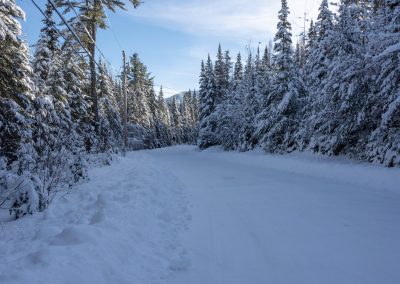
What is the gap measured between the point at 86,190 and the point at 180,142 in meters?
76.9

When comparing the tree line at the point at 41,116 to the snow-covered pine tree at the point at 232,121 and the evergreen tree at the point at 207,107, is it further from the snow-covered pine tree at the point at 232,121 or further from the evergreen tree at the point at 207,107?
the evergreen tree at the point at 207,107

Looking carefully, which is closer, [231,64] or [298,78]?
[298,78]

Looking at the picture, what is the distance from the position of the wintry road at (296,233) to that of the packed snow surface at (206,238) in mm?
16

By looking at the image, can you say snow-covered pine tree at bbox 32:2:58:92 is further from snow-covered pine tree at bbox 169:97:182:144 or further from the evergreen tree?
snow-covered pine tree at bbox 169:97:182:144

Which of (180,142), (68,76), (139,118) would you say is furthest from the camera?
(180,142)

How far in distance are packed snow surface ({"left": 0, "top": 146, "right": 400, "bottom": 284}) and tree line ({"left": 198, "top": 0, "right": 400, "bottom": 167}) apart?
394 centimetres

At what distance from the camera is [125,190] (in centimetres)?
927

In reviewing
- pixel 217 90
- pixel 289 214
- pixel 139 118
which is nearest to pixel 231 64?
pixel 217 90

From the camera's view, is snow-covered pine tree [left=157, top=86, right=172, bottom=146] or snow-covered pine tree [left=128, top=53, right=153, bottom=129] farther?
snow-covered pine tree [left=157, top=86, right=172, bottom=146]

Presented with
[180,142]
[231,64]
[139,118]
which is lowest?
[180,142]

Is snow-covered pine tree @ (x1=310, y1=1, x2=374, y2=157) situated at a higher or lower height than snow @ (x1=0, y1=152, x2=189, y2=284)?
higher

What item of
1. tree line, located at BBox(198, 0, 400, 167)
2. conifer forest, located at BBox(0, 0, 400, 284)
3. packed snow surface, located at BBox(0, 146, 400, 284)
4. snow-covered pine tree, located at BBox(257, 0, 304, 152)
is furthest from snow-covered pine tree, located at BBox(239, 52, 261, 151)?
packed snow surface, located at BBox(0, 146, 400, 284)

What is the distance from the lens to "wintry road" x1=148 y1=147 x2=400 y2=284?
4.43 meters

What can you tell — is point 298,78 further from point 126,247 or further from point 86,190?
point 126,247
